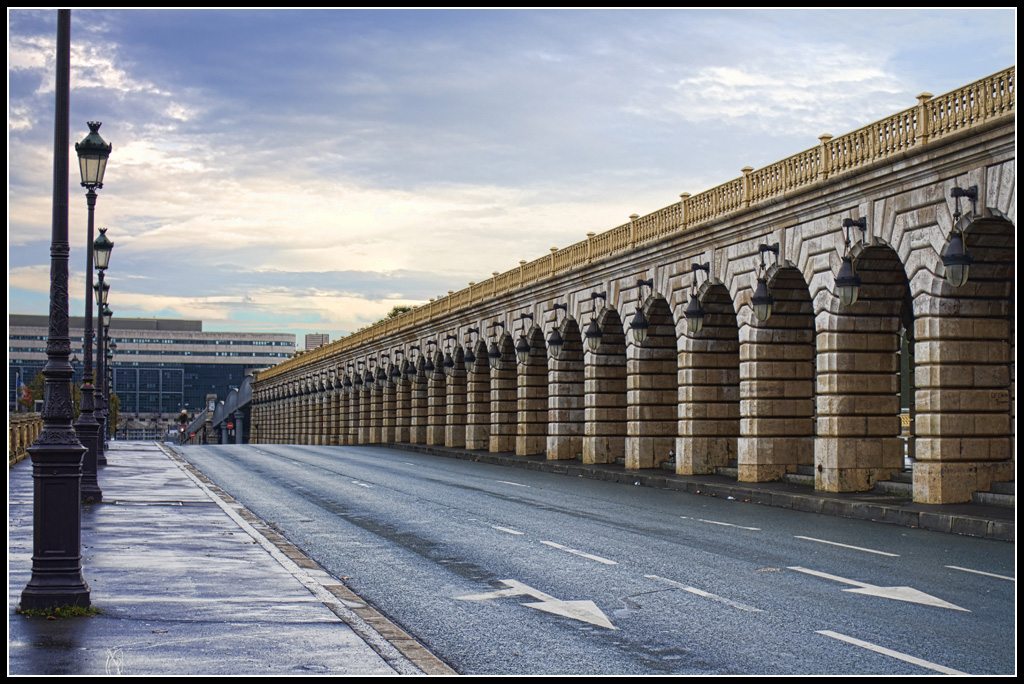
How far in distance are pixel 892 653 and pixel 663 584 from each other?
→ 3.83 metres

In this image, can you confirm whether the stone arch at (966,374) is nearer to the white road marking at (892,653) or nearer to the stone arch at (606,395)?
the white road marking at (892,653)

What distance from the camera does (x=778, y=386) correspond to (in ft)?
94.4

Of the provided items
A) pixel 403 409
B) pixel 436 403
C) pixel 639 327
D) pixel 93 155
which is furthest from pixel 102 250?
pixel 403 409

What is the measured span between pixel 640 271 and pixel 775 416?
28.6 feet

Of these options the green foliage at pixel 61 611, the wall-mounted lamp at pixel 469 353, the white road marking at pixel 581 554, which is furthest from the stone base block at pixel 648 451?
the green foliage at pixel 61 611

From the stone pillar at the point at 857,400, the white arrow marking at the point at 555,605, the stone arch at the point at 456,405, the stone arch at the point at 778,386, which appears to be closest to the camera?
the white arrow marking at the point at 555,605

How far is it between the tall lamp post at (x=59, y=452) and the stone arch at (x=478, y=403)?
45.5 metres

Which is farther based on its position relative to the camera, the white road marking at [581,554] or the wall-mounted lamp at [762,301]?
the wall-mounted lamp at [762,301]

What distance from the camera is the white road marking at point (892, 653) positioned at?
26.7ft

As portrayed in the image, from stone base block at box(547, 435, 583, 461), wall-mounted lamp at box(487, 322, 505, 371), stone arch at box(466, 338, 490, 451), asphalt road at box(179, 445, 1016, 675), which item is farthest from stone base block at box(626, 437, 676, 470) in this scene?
stone arch at box(466, 338, 490, 451)

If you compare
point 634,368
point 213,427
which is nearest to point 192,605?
point 634,368

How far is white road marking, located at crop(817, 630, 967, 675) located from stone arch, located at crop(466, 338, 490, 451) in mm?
46535

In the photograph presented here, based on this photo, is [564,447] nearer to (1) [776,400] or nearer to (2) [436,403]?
(1) [776,400]

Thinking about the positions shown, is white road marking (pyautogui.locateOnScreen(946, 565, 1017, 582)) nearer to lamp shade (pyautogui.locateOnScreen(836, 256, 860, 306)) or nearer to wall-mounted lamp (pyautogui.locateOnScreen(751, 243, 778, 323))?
lamp shade (pyautogui.locateOnScreen(836, 256, 860, 306))
